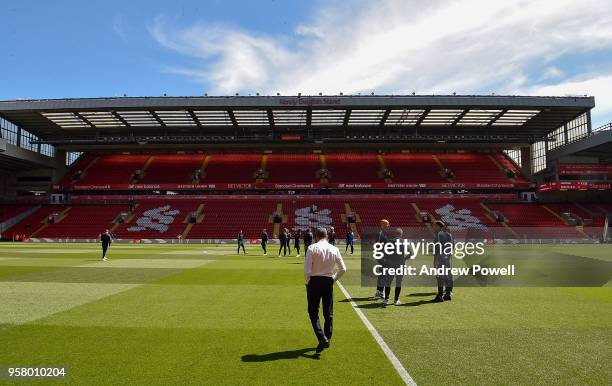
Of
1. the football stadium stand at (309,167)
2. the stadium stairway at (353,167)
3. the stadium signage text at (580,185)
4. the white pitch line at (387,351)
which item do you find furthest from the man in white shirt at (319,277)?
the stadium signage text at (580,185)

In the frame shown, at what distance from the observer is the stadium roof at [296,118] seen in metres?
48.8

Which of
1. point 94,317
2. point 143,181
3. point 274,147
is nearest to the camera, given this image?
point 94,317

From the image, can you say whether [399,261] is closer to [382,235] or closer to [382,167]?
[382,235]

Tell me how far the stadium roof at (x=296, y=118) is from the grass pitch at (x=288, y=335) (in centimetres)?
3794

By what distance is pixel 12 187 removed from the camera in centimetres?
6116

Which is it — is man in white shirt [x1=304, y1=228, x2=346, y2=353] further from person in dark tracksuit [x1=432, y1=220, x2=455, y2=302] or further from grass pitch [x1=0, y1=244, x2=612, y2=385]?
person in dark tracksuit [x1=432, y1=220, x2=455, y2=302]

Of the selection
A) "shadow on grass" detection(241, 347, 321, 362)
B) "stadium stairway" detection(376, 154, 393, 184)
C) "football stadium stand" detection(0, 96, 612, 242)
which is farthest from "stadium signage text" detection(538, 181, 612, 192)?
"shadow on grass" detection(241, 347, 321, 362)

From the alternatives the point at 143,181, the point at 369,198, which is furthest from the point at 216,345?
the point at 143,181

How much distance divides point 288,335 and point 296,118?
48176 mm

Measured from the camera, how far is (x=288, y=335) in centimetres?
788

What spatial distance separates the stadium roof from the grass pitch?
124ft

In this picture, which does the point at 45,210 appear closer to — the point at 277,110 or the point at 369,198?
the point at 277,110

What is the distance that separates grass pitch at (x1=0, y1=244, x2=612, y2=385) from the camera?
581cm

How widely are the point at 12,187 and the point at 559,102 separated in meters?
73.4
